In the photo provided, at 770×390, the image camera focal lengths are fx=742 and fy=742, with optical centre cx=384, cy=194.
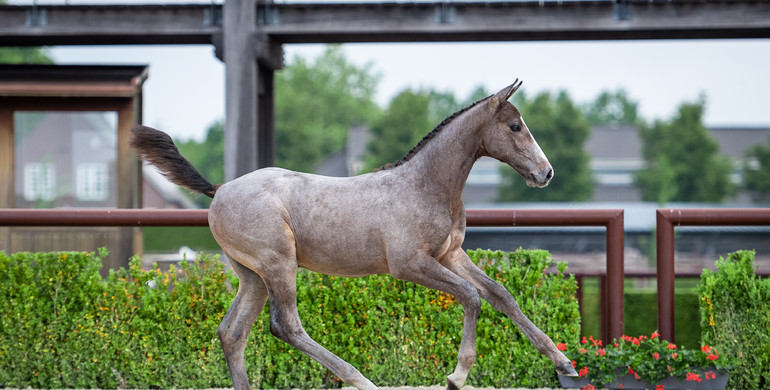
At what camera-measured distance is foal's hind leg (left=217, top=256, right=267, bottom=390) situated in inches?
153

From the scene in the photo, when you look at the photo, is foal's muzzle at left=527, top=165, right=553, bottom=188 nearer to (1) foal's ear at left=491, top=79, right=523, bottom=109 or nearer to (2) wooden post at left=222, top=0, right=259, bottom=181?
(1) foal's ear at left=491, top=79, right=523, bottom=109

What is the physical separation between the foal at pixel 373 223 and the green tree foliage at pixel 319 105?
43.1 metres

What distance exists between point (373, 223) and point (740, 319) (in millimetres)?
2657

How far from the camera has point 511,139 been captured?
365cm

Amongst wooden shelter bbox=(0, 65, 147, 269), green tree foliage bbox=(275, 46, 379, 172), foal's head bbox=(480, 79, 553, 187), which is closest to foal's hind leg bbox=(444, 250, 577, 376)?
foal's head bbox=(480, 79, 553, 187)

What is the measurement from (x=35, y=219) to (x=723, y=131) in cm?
4834

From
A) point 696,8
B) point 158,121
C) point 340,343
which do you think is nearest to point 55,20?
point 340,343

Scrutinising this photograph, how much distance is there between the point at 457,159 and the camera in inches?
148

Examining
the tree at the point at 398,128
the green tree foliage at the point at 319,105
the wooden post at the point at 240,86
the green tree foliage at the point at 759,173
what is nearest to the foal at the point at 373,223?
the wooden post at the point at 240,86

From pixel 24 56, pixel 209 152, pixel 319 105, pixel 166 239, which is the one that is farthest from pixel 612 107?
pixel 166 239

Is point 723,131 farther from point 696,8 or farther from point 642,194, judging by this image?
point 696,8

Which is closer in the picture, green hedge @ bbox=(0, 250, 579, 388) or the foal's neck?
the foal's neck

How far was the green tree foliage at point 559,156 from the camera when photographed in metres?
39.6

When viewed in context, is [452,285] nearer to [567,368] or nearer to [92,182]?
[567,368]
